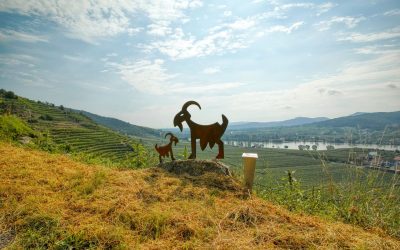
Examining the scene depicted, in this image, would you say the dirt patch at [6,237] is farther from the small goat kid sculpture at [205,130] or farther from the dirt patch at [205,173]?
the small goat kid sculpture at [205,130]

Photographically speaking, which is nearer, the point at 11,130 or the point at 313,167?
the point at 11,130

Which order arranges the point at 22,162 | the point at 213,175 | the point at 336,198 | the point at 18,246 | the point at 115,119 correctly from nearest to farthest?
the point at 18,246, the point at 336,198, the point at 213,175, the point at 22,162, the point at 115,119

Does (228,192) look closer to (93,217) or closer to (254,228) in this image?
(254,228)

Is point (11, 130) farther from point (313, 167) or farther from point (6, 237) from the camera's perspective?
point (313, 167)

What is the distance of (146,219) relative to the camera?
3.27 meters

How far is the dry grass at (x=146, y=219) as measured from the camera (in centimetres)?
281

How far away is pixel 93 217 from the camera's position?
3.29 meters

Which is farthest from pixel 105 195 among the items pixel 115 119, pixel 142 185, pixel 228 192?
pixel 115 119

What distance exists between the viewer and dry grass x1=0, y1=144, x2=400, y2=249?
2.81 m

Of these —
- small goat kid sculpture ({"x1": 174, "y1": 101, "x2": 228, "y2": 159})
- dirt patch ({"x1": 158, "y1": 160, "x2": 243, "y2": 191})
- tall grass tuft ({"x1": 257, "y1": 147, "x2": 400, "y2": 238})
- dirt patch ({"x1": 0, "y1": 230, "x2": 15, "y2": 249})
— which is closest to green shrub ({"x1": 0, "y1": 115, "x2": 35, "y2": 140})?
dirt patch ({"x1": 158, "y1": 160, "x2": 243, "y2": 191})

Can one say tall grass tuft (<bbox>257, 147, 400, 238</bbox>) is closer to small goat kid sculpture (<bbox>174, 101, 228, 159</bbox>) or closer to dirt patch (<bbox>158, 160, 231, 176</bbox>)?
dirt patch (<bbox>158, 160, 231, 176</bbox>)

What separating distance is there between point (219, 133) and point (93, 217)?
130 inches

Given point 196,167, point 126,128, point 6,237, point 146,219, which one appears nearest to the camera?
point 6,237

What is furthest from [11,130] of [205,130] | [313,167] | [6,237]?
[313,167]
